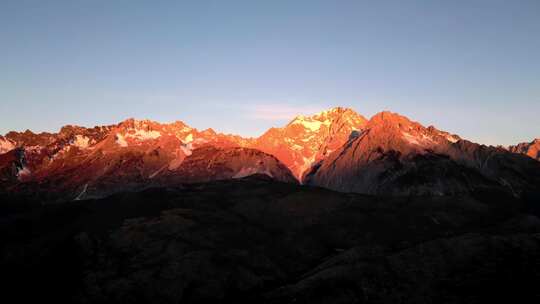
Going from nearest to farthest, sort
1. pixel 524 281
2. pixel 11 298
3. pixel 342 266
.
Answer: pixel 524 281 < pixel 342 266 < pixel 11 298

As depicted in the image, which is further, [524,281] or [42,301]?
[42,301]

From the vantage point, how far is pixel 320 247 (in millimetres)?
178625

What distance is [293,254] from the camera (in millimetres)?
169625

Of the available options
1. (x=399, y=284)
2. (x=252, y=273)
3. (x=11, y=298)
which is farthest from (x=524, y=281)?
(x=11, y=298)

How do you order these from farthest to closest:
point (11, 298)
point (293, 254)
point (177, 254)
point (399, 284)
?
point (293, 254)
point (177, 254)
point (11, 298)
point (399, 284)

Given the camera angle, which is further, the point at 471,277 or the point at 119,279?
the point at 119,279

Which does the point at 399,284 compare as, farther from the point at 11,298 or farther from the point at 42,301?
the point at 11,298

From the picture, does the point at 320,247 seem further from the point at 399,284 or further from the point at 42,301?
the point at 42,301

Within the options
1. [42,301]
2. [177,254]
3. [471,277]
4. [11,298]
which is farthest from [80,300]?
[471,277]

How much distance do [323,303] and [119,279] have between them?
64.8m

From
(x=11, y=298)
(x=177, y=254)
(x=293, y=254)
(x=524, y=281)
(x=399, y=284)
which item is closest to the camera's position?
(x=524, y=281)

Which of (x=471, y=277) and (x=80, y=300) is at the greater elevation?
(x=471, y=277)

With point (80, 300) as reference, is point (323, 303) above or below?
above

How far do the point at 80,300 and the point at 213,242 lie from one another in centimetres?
5169
